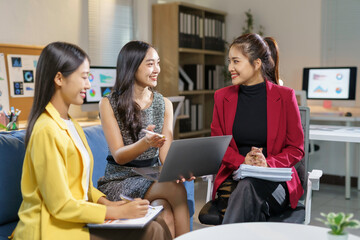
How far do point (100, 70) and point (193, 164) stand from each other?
7.81ft

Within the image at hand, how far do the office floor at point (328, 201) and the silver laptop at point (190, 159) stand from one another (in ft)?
5.15

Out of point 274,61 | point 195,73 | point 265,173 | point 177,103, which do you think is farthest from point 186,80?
point 265,173

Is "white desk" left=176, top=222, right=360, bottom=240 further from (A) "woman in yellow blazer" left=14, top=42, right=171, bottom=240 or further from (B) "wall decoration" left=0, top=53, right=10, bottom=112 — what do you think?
(B) "wall decoration" left=0, top=53, right=10, bottom=112

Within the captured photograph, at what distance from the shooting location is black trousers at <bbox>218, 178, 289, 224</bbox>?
182 cm

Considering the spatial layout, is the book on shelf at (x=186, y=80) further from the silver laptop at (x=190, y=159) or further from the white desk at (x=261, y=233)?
the white desk at (x=261, y=233)

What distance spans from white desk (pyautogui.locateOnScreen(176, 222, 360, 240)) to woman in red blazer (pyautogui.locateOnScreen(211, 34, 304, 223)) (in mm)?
421

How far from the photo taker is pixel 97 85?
155 inches

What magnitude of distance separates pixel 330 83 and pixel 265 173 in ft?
9.58

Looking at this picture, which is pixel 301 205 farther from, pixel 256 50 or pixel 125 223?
pixel 125 223

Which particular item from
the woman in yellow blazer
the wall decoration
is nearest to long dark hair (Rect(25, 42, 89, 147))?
the woman in yellow blazer

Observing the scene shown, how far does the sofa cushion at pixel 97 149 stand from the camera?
2.25m

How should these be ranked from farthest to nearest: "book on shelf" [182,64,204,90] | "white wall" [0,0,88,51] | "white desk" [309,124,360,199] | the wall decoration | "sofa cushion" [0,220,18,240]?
"book on shelf" [182,64,204,90] < "white wall" [0,0,88,51] < the wall decoration < "white desk" [309,124,360,199] < "sofa cushion" [0,220,18,240]

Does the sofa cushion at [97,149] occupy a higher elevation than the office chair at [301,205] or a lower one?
higher

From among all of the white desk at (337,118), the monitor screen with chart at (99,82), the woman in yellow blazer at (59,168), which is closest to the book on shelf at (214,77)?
the white desk at (337,118)
